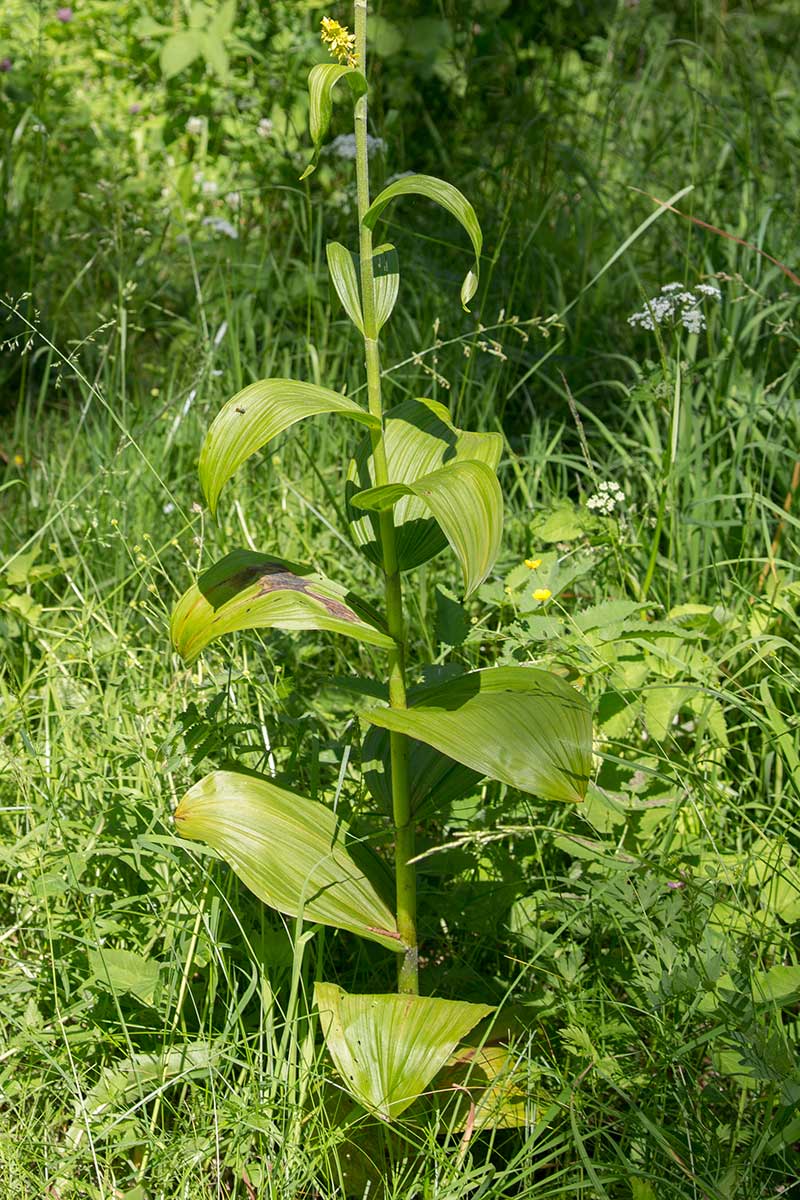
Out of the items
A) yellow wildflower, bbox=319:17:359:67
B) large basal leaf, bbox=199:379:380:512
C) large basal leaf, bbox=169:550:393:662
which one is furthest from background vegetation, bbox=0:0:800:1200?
yellow wildflower, bbox=319:17:359:67

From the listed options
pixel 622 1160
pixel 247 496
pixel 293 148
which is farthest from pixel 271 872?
pixel 293 148

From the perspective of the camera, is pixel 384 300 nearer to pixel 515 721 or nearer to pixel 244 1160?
pixel 515 721

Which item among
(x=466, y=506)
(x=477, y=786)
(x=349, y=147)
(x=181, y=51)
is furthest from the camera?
(x=181, y=51)

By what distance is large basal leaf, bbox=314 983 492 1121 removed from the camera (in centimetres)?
131

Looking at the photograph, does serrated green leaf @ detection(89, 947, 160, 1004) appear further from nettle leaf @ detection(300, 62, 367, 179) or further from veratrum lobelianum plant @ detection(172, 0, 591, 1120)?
nettle leaf @ detection(300, 62, 367, 179)

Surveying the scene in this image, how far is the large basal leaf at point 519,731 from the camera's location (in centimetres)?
127

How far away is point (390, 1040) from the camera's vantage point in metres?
1.34

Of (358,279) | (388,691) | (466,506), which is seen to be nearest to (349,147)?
(358,279)

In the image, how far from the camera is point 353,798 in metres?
1.79

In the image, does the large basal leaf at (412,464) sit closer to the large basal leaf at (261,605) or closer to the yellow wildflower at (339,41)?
the large basal leaf at (261,605)

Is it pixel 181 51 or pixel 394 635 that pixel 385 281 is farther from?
pixel 181 51

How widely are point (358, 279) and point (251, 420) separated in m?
0.26

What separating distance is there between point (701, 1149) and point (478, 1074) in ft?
0.92

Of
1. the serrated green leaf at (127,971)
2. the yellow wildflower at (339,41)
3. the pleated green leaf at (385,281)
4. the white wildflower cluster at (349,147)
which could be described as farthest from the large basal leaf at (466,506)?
the white wildflower cluster at (349,147)
